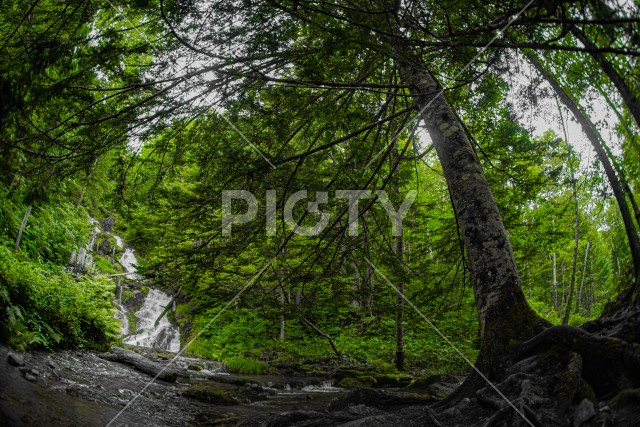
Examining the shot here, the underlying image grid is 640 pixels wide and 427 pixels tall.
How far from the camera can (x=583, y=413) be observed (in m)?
2.03

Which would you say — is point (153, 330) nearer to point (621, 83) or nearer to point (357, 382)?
point (357, 382)

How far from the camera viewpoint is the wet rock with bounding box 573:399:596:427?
1985 mm

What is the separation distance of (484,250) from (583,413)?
1753 mm

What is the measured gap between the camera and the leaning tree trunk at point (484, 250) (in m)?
3.17

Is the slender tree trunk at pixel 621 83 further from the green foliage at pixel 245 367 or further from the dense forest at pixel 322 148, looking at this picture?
the green foliage at pixel 245 367

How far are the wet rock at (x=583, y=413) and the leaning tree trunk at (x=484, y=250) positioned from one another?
39.5 inches

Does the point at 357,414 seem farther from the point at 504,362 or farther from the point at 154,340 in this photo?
the point at 154,340

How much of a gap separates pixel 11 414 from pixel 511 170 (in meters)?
7.33

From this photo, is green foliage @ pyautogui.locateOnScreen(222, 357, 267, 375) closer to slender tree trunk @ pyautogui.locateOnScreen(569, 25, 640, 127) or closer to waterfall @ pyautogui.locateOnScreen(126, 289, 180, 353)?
waterfall @ pyautogui.locateOnScreen(126, 289, 180, 353)

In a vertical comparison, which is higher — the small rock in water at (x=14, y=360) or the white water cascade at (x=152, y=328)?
the small rock in water at (x=14, y=360)

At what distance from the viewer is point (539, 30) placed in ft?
9.12

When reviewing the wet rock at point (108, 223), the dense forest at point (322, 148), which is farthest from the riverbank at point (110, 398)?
the wet rock at point (108, 223)

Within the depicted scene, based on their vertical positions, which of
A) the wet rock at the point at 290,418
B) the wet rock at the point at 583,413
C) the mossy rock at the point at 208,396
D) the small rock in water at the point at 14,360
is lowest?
the mossy rock at the point at 208,396

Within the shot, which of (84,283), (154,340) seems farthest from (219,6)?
(154,340)
